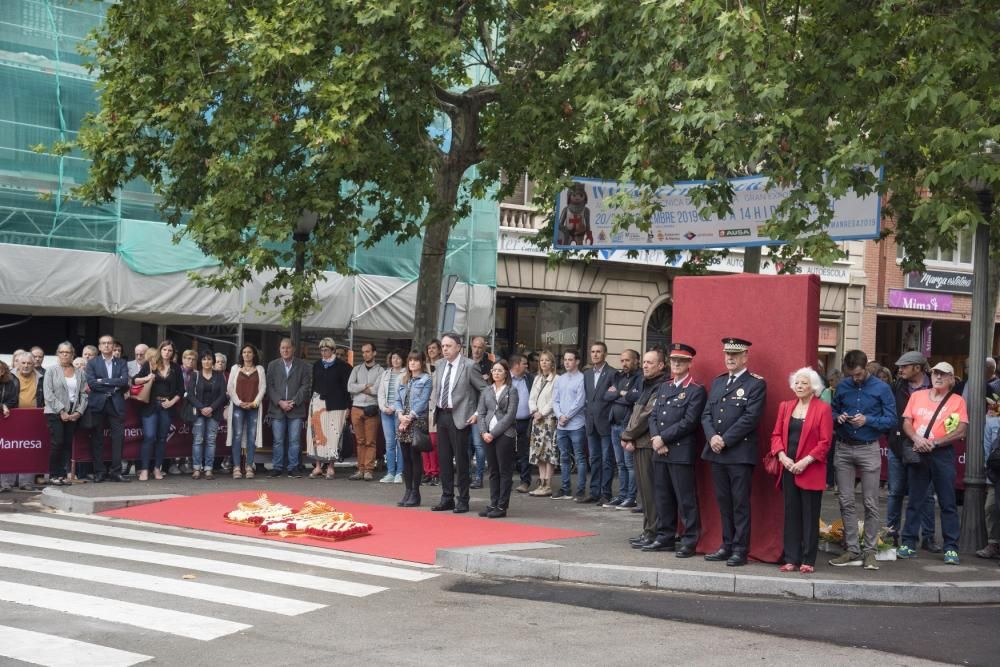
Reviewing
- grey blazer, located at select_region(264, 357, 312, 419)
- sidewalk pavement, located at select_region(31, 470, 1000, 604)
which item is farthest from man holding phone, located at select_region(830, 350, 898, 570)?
grey blazer, located at select_region(264, 357, 312, 419)

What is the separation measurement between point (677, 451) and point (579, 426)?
494 centimetres

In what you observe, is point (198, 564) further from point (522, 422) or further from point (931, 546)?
point (522, 422)

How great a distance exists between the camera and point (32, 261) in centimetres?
2038

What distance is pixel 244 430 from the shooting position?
1856cm

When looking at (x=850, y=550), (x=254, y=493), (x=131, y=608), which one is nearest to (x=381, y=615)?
(x=131, y=608)

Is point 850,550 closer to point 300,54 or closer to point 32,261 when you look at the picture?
point 300,54

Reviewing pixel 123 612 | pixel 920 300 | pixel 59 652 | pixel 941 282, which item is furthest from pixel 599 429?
pixel 941 282

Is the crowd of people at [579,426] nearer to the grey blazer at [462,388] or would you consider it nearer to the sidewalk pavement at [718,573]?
the grey blazer at [462,388]

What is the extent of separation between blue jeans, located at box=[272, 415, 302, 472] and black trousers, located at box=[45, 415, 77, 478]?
321 cm

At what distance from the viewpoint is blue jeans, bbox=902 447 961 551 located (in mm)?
11938

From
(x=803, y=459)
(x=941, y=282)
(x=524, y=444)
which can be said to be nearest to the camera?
(x=803, y=459)

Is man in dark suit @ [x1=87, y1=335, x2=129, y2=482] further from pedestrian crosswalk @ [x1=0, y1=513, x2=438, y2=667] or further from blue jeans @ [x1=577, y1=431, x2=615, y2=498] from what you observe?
blue jeans @ [x1=577, y1=431, x2=615, y2=498]

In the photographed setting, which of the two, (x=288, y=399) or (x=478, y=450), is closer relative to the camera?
(x=478, y=450)

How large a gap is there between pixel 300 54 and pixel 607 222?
533 cm
